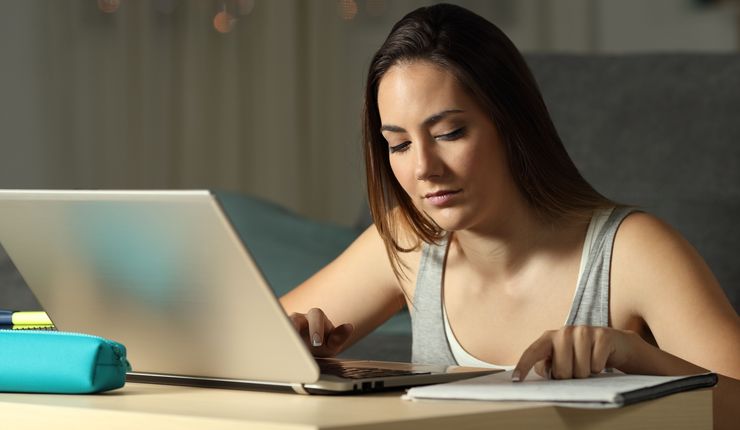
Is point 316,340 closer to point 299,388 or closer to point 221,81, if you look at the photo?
point 299,388

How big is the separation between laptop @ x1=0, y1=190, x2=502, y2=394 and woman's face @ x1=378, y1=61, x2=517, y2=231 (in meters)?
0.28

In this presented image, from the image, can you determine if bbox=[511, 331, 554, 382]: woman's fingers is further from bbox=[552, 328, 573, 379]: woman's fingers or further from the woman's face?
the woman's face

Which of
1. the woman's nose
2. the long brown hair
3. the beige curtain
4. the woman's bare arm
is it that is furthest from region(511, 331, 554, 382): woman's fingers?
the beige curtain

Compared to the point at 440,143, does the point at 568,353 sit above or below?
below

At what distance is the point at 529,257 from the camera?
155 cm

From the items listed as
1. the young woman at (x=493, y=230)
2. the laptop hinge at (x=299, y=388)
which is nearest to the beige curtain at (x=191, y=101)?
the young woman at (x=493, y=230)

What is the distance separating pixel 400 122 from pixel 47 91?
206 centimetres

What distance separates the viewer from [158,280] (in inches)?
38.4

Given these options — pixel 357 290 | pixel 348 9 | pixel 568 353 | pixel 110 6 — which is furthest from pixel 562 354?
pixel 348 9

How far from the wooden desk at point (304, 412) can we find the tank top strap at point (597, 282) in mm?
491

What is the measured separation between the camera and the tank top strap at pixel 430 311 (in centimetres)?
158

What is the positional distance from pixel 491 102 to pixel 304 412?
0.66 m

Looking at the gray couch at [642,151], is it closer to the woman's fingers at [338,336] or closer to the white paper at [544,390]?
the woman's fingers at [338,336]

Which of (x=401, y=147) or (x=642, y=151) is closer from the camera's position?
(x=401, y=147)
